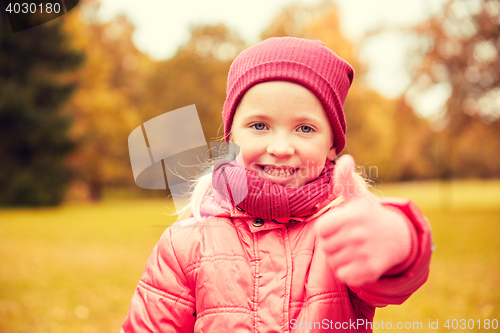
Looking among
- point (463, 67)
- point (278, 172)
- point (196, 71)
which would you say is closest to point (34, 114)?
point (196, 71)

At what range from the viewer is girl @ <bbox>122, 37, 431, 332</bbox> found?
155 centimetres

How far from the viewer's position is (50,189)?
64.7ft

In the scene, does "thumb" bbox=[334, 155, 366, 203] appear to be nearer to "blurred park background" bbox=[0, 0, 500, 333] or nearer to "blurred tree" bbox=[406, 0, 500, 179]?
"blurred park background" bbox=[0, 0, 500, 333]

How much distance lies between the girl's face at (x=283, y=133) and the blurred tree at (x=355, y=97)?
62.2 feet

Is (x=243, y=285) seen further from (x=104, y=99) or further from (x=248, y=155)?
(x=104, y=99)

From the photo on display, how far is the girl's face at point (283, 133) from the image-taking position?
1645mm

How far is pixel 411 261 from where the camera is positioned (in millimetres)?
1226

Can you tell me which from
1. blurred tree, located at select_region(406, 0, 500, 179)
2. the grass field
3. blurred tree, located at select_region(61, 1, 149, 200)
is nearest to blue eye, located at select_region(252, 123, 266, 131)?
the grass field

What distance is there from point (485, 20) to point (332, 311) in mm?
17687

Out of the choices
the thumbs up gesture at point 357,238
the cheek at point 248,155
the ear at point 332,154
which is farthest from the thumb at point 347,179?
the ear at point 332,154

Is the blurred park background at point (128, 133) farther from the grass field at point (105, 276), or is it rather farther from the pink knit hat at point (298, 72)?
the pink knit hat at point (298, 72)

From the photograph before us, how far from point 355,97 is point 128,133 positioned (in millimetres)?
11948

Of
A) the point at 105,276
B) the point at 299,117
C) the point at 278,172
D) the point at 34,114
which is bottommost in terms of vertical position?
the point at 105,276

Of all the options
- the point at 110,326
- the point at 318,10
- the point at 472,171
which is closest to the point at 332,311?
the point at 110,326
